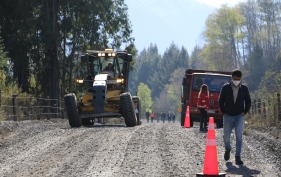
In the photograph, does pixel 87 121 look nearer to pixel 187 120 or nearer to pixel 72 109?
pixel 72 109

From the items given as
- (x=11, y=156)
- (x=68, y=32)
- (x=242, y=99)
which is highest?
(x=68, y=32)

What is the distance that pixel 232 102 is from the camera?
14.1m

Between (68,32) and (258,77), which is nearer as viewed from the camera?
(68,32)

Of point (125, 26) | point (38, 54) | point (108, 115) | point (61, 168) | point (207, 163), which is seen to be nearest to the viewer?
point (207, 163)

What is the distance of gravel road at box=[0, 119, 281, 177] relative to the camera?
12578mm

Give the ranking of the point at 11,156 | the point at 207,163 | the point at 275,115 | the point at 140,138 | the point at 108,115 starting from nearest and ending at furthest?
the point at 207,163 → the point at 11,156 → the point at 140,138 → the point at 108,115 → the point at 275,115

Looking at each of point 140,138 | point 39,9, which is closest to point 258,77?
point 39,9

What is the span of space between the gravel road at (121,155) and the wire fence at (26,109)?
10.0 m

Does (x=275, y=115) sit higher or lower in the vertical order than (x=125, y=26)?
lower

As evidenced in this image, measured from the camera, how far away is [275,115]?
28406 mm

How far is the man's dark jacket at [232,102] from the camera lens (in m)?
14.1

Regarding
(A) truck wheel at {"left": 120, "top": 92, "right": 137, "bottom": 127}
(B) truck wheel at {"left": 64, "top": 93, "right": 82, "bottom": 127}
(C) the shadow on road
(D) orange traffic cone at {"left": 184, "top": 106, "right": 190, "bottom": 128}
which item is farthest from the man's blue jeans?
(D) orange traffic cone at {"left": 184, "top": 106, "right": 190, "bottom": 128}

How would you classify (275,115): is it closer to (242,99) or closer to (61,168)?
(242,99)

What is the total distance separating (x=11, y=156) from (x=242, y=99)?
528 cm
